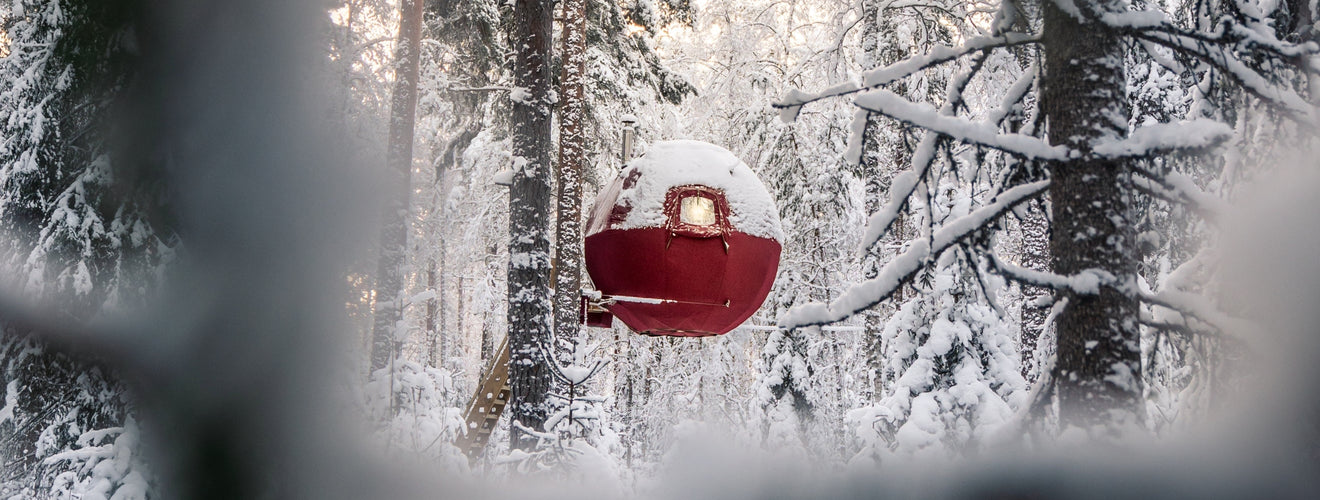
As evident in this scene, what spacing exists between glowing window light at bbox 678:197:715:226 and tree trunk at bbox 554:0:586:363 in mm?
2530

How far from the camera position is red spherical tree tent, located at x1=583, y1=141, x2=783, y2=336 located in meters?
7.13

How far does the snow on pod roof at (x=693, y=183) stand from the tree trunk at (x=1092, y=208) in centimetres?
441

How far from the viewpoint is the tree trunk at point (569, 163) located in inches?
370

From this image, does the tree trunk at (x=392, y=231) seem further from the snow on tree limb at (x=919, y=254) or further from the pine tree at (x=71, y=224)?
the snow on tree limb at (x=919, y=254)

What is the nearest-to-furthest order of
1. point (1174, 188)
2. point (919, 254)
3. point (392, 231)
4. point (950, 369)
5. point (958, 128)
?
point (392, 231) < point (1174, 188) < point (958, 128) < point (919, 254) < point (950, 369)

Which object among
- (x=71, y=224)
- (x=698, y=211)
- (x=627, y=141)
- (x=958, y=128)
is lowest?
(x=71, y=224)

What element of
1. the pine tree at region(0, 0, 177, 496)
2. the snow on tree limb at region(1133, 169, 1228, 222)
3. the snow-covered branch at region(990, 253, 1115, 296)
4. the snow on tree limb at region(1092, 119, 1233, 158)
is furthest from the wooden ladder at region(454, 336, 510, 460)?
the pine tree at region(0, 0, 177, 496)

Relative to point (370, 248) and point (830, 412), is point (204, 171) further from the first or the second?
point (830, 412)

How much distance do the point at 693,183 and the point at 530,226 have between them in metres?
1.69

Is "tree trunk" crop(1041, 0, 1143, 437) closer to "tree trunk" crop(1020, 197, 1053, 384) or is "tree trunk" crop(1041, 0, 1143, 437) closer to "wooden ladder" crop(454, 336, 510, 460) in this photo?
"tree trunk" crop(1020, 197, 1053, 384)

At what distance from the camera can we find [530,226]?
7.98 meters

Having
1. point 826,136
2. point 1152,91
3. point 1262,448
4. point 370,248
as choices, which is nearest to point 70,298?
point 370,248

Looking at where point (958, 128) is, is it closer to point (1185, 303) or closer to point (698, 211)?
point (1185, 303)

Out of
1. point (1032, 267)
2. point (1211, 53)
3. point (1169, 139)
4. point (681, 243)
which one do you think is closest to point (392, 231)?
point (1169, 139)
